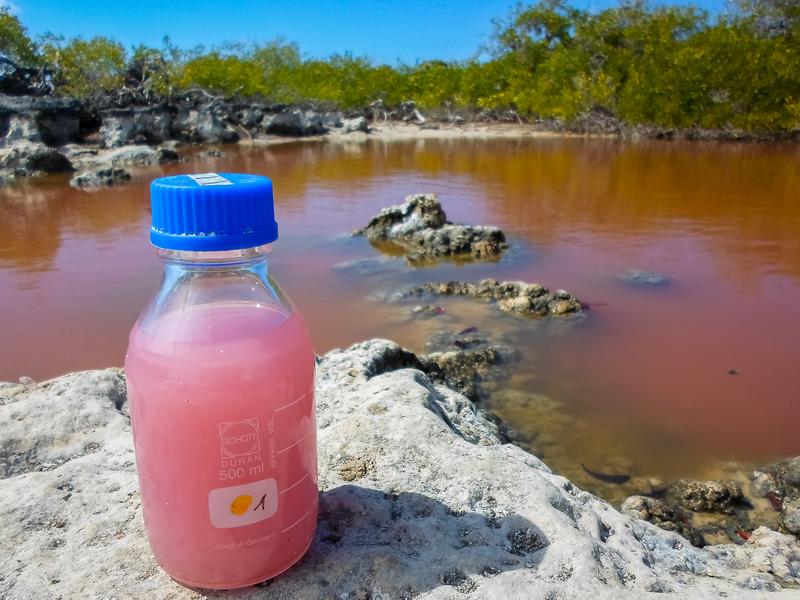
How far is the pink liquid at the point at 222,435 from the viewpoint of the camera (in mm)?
1313

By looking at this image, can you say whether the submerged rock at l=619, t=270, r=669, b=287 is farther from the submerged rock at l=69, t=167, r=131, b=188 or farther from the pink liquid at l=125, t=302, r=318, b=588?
the submerged rock at l=69, t=167, r=131, b=188

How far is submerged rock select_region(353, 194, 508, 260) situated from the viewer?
26.1 ft

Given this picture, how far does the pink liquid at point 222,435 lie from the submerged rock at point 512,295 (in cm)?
450

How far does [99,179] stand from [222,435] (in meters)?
13.7

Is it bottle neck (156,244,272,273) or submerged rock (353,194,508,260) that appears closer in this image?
bottle neck (156,244,272,273)

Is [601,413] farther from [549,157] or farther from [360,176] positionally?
[549,157]

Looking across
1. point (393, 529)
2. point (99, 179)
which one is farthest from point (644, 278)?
point (99, 179)

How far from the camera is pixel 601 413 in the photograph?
413 cm

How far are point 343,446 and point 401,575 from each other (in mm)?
681

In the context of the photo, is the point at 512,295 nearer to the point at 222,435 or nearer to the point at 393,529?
the point at 393,529

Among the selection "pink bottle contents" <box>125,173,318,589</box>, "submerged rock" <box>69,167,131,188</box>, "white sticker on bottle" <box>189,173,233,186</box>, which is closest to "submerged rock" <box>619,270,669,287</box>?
"pink bottle contents" <box>125,173,318,589</box>

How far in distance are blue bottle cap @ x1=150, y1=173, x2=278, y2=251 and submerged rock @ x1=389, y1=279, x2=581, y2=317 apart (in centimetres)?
462

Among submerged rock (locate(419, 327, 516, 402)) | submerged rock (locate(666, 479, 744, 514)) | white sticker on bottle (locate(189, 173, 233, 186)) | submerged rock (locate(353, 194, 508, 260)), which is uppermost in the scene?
white sticker on bottle (locate(189, 173, 233, 186))

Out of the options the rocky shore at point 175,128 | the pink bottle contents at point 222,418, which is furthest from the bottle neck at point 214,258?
the rocky shore at point 175,128
